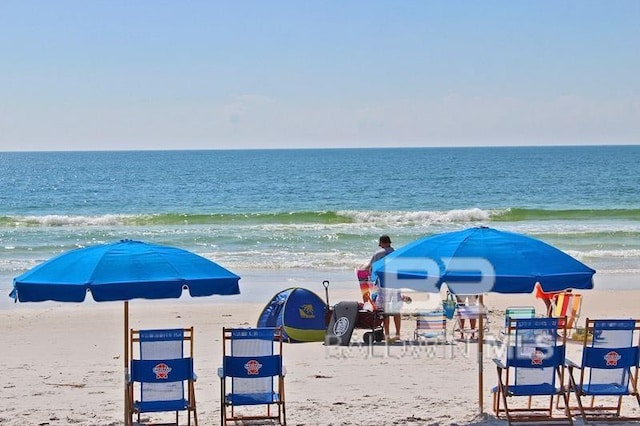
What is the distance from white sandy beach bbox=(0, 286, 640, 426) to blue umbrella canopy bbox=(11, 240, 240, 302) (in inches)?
62.8

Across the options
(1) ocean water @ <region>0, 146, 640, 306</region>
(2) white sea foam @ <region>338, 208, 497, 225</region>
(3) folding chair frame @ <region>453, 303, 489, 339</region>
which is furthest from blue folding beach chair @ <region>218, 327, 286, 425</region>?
(2) white sea foam @ <region>338, 208, 497, 225</region>

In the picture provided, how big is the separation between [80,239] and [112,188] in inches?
1257

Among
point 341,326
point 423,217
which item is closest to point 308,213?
point 423,217

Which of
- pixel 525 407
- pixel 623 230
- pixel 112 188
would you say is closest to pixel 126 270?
pixel 525 407

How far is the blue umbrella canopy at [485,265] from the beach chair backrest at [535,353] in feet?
2.11

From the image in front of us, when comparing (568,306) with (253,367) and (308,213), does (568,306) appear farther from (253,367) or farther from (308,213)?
(308,213)

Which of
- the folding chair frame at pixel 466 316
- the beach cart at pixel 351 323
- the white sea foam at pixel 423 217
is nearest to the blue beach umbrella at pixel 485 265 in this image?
the beach cart at pixel 351 323

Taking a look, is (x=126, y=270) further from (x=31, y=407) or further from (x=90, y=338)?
(x=90, y=338)

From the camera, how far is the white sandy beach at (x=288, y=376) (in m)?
8.03

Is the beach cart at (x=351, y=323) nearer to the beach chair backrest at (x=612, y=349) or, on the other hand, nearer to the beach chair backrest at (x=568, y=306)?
the beach chair backrest at (x=568, y=306)

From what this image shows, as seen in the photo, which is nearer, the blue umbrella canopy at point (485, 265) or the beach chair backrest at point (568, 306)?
the blue umbrella canopy at point (485, 265)

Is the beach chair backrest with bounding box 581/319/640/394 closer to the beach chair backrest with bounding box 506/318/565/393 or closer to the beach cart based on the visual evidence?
the beach chair backrest with bounding box 506/318/565/393

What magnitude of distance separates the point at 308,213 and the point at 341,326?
2799cm

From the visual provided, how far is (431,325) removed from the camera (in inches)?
460
